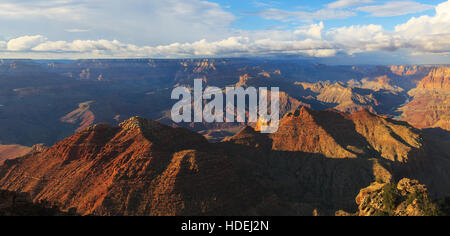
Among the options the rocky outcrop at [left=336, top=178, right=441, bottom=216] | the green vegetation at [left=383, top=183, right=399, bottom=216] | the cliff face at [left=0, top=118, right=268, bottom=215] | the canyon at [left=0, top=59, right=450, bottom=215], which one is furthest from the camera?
the canyon at [left=0, top=59, right=450, bottom=215]

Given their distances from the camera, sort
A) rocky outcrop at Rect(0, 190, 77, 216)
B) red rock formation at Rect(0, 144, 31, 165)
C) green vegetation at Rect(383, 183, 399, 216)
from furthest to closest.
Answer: red rock formation at Rect(0, 144, 31, 165) → green vegetation at Rect(383, 183, 399, 216) → rocky outcrop at Rect(0, 190, 77, 216)

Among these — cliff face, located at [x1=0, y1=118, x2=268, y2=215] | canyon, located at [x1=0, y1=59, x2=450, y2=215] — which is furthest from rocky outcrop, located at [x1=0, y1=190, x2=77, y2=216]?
cliff face, located at [x1=0, y1=118, x2=268, y2=215]

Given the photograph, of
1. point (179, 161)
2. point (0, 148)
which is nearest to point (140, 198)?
point (179, 161)

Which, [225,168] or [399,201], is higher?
[399,201]

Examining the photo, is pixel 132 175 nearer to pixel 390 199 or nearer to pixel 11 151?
pixel 390 199

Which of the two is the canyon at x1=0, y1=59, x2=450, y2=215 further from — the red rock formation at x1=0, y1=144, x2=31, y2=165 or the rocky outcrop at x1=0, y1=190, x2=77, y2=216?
the red rock formation at x1=0, y1=144, x2=31, y2=165

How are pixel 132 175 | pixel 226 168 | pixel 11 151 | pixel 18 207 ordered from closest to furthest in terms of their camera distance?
pixel 18 207 < pixel 132 175 < pixel 226 168 < pixel 11 151

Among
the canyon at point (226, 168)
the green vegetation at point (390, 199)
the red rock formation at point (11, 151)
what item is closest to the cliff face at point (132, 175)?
the canyon at point (226, 168)

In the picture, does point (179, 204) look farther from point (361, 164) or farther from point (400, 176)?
point (400, 176)

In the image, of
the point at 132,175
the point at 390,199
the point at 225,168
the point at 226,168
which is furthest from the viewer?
the point at 226,168

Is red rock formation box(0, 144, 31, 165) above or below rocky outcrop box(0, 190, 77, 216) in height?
below

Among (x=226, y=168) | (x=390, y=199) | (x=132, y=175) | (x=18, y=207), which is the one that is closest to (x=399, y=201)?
(x=390, y=199)
